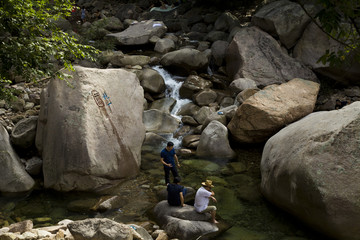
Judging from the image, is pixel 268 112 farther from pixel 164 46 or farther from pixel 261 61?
pixel 164 46

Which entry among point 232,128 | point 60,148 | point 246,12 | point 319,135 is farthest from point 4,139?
point 246,12

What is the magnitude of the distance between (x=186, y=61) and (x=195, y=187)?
8529 millimetres

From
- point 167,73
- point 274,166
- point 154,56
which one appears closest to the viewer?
point 274,166

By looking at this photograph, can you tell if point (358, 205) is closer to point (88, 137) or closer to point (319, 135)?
point (319, 135)

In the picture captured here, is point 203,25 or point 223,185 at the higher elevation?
point 203,25

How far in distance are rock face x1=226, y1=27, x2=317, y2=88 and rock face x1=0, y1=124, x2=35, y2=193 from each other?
1028cm

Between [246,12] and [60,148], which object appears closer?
[60,148]

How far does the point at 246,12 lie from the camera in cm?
2380

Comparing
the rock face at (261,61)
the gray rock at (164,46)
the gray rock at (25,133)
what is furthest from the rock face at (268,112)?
the gray rock at (164,46)

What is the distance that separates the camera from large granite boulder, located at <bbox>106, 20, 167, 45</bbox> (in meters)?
20.1

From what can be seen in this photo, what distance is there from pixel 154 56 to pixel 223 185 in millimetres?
11202

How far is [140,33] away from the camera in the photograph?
20781mm

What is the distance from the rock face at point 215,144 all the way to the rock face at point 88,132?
2.31 m

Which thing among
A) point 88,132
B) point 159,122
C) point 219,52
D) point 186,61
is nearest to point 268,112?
point 159,122
